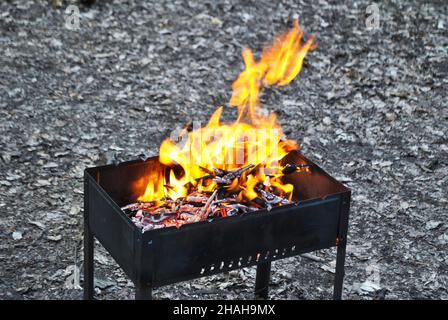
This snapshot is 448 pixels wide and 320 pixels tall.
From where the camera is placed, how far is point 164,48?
376 inches

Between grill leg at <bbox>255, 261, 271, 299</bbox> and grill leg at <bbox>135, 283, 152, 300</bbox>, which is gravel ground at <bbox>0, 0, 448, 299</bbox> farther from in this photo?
grill leg at <bbox>135, 283, 152, 300</bbox>

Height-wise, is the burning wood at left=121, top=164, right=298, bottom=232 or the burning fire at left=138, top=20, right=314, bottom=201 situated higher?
the burning fire at left=138, top=20, right=314, bottom=201

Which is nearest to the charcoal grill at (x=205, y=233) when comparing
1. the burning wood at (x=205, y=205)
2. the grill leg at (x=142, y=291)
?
the grill leg at (x=142, y=291)

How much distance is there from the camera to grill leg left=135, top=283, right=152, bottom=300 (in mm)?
4391

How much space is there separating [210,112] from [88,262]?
3.52 metres

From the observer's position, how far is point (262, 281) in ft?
19.0

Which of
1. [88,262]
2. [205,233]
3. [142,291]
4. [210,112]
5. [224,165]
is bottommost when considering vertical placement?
[142,291]

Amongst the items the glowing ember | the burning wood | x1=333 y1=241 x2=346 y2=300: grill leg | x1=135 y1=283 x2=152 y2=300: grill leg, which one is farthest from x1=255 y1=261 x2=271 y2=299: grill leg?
x1=135 y1=283 x2=152 y2=300: grill leg

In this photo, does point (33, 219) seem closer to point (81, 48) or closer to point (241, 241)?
point (241, 241)

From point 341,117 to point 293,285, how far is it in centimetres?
279

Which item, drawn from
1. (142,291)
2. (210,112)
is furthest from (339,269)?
(210,112)

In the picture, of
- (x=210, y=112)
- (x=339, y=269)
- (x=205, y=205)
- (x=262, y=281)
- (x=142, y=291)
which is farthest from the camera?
(x=210, y=112)

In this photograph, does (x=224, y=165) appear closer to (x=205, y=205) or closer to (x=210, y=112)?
(x=205, y=205)

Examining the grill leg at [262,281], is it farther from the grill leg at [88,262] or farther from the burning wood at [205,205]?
the grill leg at [88,262]
